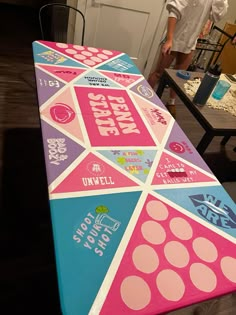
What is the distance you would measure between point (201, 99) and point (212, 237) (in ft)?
3.07

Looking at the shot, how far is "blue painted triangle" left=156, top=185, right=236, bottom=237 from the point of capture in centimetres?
78

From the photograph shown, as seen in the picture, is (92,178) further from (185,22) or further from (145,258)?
(185,22)

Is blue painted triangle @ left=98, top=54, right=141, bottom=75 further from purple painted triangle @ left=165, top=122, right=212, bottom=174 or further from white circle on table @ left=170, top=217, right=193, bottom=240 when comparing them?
white circle on table @ left=170, top=217, right=193, bottom=240

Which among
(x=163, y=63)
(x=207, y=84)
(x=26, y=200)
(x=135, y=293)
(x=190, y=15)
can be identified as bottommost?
(x=26, y=200)

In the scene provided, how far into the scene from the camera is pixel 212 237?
0.73 metres

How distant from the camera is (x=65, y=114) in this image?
3.34 feet

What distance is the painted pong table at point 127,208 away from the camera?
0.58 m

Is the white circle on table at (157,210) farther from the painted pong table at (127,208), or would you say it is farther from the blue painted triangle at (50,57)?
the blue painted triangle at (50,57)

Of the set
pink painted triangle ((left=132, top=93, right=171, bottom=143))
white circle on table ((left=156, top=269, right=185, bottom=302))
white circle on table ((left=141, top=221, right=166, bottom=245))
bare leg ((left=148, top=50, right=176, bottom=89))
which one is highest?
pink painted triangle ((left=132, top=93, right=171, bottom=143))

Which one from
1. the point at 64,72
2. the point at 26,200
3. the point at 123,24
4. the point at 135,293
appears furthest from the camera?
the point at 123,24

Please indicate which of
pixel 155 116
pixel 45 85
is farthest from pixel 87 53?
pixel 155 116

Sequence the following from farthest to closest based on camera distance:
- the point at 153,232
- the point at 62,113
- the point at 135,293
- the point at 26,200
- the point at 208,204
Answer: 1. the point at 26,200
2. the point at 62,113
3. the point at 208,204
4. the point at 153,232
5. the point at 135,293

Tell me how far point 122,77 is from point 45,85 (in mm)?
471

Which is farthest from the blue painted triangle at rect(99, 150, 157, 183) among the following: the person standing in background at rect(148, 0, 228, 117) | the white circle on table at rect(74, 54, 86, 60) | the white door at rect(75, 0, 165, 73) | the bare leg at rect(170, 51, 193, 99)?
the white door at rect(75, 0, 165, 73)
